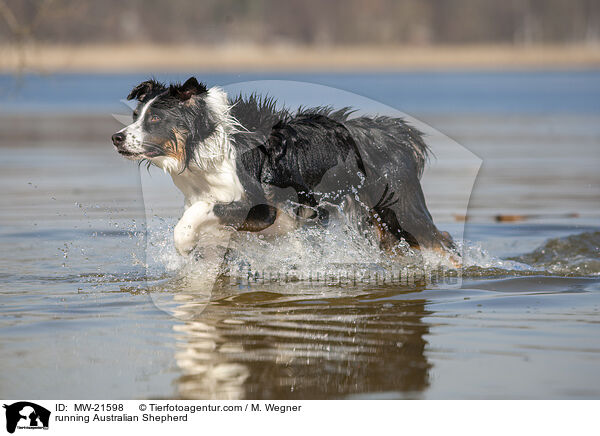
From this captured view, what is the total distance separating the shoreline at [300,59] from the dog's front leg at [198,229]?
33205 millimetres

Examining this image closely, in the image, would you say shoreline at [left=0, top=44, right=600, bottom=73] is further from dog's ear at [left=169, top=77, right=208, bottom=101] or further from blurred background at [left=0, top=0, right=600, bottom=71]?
dog's ear at [left=169, top=77, right=208, bottom=101]

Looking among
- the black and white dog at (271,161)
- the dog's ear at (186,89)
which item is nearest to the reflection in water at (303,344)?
the black and white dog at (271,161)

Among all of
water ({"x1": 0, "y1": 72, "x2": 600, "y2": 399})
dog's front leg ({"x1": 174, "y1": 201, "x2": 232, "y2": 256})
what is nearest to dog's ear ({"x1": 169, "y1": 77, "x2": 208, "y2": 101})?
water ({"x1": 0, "y1": 72, "x2": 600, "y2": 399})

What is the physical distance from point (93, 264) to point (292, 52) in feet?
147

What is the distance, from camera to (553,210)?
30.5ft

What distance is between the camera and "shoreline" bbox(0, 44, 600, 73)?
4231 cm

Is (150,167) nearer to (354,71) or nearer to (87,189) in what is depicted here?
(87,189)

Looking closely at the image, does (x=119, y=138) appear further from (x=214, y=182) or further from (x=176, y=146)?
(x=214, y=182)

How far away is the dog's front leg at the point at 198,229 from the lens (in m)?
6.19

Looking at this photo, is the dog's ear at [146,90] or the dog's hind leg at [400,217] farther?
the dog's hind leg at [400,217]

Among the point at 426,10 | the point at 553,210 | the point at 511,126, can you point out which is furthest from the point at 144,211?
the point at 426,10
